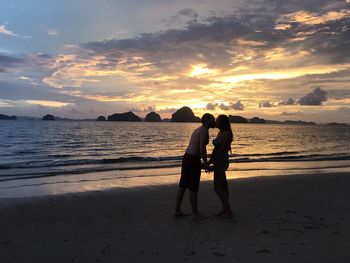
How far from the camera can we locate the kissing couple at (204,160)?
763 centimetres

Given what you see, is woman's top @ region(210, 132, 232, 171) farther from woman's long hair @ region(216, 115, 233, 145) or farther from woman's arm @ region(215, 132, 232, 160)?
woman's long hair @ region(216, 115, 233, 145)

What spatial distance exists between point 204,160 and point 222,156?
20.4 inches

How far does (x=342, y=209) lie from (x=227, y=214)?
2.83 m

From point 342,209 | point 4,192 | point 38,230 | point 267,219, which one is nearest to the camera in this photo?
point 38,230

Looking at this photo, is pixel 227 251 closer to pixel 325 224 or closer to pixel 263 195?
pixel 325 224

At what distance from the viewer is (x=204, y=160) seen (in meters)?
7.62

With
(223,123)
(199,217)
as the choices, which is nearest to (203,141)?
(223,123)

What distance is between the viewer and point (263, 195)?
10594mm

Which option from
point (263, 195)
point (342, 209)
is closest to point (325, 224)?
point (342, 209)

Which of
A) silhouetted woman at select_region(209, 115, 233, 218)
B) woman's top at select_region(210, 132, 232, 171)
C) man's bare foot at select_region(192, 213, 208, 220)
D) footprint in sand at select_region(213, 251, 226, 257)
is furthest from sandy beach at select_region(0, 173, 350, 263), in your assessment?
woman's top at select_region(210, 132, 232, 171)

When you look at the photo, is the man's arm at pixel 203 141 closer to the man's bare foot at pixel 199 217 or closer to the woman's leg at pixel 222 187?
the woman's leg at pixel 222 187

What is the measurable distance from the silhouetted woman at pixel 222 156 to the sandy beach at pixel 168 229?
1.27 ft

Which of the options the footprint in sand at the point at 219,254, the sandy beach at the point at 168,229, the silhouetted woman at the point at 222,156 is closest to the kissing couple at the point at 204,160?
the silhouetted woman at the point at 222,156

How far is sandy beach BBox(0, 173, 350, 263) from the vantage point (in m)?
5.74
